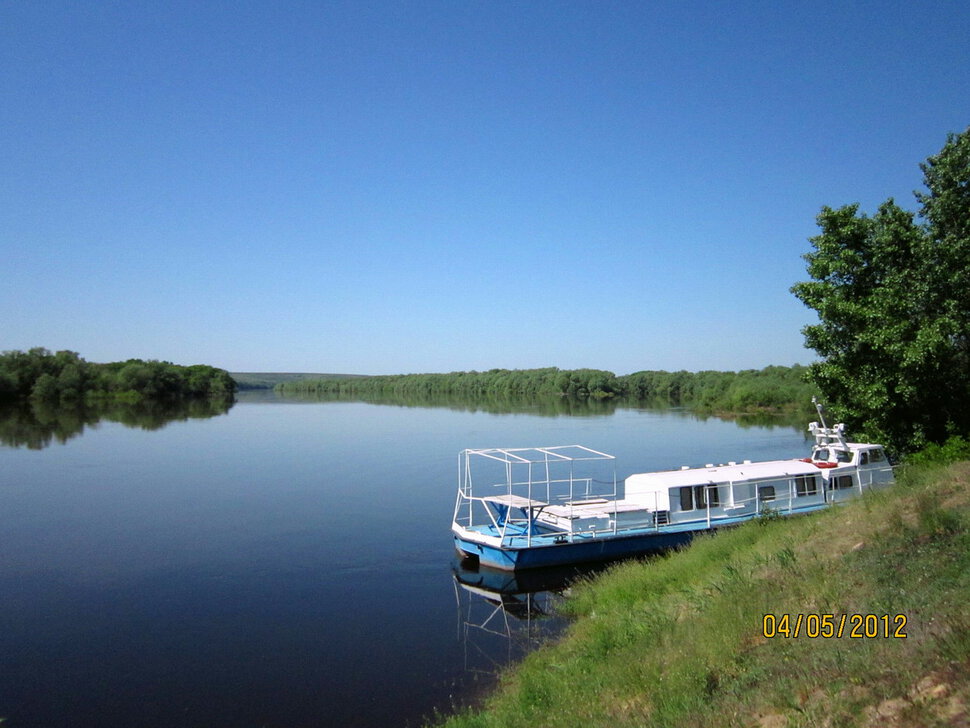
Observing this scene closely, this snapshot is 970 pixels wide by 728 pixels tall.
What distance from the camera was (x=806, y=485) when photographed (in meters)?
23.9

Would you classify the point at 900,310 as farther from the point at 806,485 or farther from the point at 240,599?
the point at 240,599

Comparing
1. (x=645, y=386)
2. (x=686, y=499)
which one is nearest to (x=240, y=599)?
(x=686, y=499)

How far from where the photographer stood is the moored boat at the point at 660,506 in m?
20.4

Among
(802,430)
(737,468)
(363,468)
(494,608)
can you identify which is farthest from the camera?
(802,430)

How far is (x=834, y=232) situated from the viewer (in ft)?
75.1

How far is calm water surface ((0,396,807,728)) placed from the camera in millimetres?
12867

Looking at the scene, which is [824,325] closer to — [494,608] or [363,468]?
[494,608]

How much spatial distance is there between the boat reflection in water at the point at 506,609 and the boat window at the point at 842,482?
386 inches

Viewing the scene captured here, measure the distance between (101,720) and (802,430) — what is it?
63.5 metres

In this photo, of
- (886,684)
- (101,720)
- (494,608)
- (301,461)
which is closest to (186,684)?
(101,720)

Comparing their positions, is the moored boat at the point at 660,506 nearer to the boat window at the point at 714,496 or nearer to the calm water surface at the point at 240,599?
the boat window at the point at 714,496

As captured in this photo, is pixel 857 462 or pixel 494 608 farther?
pixel 857 462

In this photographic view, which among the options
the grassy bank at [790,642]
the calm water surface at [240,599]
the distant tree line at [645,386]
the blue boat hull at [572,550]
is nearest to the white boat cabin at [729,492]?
the blue boat hull at [572,550]

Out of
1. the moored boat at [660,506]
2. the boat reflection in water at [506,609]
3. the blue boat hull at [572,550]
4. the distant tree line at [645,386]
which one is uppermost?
the distant tree line at [645,386]
